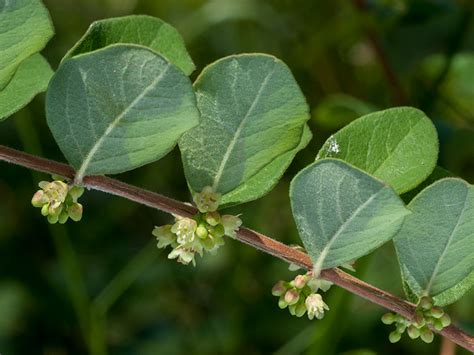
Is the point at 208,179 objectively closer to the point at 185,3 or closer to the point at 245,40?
the point at 245,40

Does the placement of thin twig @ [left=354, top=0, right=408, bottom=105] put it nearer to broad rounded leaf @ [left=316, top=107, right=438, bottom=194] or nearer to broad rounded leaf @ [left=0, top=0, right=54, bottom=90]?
broad rounded leaf @ [left=316, top=107, right=438, bottom=194]

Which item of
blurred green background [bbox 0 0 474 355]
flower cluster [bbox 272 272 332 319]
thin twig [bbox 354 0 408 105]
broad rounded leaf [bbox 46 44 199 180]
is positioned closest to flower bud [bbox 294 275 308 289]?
flower cluster [bbox 272 272 332 319]

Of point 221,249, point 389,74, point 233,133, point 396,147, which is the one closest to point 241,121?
point 233,133

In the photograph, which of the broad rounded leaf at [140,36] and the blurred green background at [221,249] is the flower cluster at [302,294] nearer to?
the broad rounded leaf at [140,36]

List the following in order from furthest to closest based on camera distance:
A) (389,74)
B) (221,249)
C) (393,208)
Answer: (221,249), (389,74), (393,208)

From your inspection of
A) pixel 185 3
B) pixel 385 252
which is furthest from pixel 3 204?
pixel 385 252

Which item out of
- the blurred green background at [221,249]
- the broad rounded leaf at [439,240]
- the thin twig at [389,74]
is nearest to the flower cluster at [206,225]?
the broad rounded leaf at [439,240]

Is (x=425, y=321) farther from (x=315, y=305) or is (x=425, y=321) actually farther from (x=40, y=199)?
(x=40, y=199)
